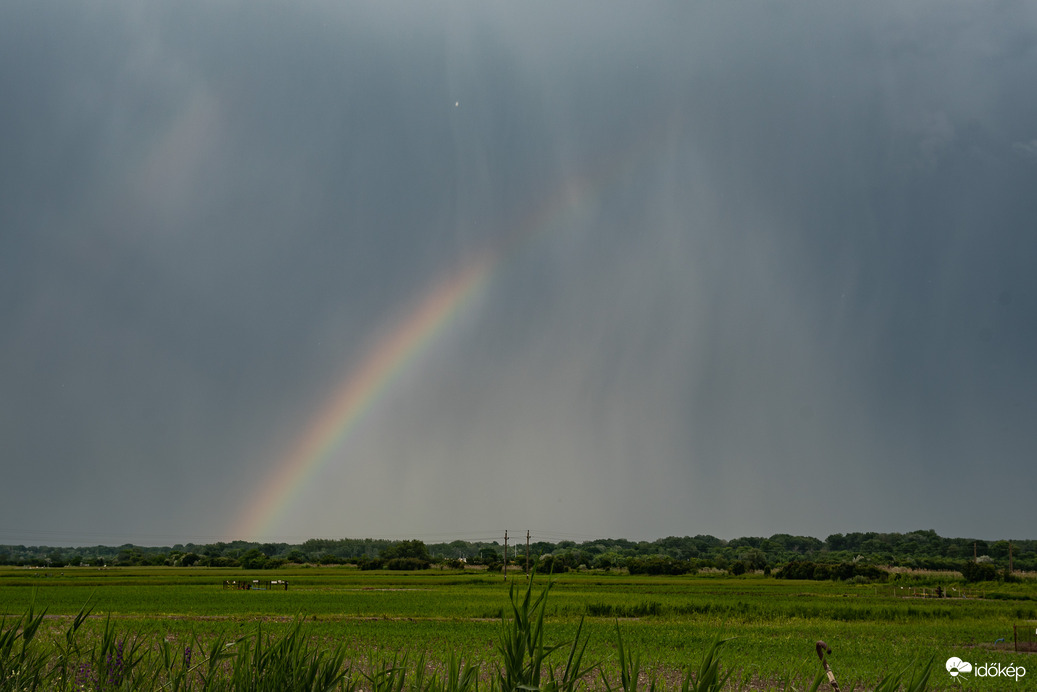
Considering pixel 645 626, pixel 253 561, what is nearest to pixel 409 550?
pixel 253 561

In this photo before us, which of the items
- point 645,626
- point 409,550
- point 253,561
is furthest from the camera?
point 409,550

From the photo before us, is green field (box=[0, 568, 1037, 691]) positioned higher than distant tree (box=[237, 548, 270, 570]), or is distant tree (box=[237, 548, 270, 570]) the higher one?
green field (box=[0, 568, 1037, 691])

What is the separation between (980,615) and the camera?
55.7 meters

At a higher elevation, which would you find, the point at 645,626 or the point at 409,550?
the point at 645,626

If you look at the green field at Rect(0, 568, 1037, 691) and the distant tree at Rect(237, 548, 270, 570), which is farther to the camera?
the distant tree at Rect(237, 548, 270, 570)

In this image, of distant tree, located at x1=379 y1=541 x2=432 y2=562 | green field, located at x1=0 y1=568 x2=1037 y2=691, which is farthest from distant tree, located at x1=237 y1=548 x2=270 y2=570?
green field, located at x1=0 y1=568 x2=1037 y2=691

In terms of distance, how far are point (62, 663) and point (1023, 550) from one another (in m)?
238

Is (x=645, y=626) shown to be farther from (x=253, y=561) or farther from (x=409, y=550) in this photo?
(x=409, y=550)

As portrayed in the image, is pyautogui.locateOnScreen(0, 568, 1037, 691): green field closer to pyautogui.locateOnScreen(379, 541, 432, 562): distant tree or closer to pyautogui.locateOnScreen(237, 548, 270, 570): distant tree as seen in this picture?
pyautogui.locateOnScreen(237, 548, 270, 570): distant tree

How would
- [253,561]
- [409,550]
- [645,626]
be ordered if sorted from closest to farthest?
[645,626]
[253,561]
[409,550]

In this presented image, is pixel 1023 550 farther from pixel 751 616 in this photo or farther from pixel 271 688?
pixel 271 688

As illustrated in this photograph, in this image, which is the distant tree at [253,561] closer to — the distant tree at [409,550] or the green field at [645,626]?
the distant tree at [409,550]

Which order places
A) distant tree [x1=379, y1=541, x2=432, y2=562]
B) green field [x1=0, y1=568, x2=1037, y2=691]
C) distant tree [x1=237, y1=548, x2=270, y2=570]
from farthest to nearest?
distant tree [x1=379, y1=541, x2=432, y2=562] → distant tree [x1=237, y1=548, x2=270, y2=570] → green field [x1=0, y1=568, x2=1037, y2=691]

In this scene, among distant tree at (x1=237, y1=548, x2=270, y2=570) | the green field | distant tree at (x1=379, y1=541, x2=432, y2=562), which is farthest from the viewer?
distant tree at (x1=379, y1=541, x2=432, y2=562)
